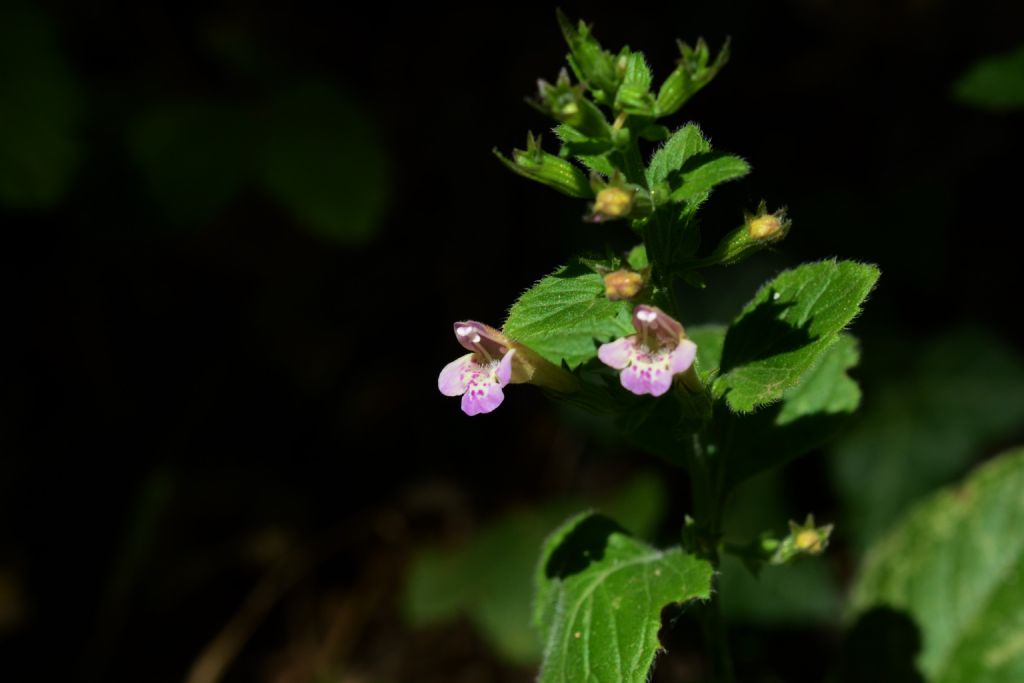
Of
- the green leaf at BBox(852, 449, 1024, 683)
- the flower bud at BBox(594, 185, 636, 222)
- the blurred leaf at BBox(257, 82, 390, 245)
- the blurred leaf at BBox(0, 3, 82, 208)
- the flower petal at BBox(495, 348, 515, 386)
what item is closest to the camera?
the flower bud at BBox(594, 185, 636, 222)

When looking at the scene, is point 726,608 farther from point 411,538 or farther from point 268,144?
point 268,144

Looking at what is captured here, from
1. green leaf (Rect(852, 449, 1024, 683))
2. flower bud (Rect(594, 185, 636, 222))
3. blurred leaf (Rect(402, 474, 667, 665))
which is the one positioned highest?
flower bud (Rect(594, 185, 636, 222))

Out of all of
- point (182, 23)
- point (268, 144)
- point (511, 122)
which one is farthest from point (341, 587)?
point (182, 23)

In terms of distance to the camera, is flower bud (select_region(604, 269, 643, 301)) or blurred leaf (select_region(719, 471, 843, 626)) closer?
flower bud (select_region(604, 269, 643, 301))

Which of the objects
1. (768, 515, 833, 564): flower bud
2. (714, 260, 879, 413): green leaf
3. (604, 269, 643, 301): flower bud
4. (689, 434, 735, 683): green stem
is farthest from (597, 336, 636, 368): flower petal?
(768, 515, 833, 564): flower bud

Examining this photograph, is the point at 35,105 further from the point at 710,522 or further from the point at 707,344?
the point at 710,522

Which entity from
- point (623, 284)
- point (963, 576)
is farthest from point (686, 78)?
point (963, 576)

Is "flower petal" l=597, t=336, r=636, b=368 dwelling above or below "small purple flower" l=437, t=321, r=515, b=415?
above

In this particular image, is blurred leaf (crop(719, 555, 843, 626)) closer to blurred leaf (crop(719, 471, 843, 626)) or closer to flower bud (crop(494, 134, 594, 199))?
blurred leaf (crop(719, 471, 843, 626))
